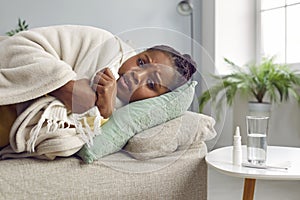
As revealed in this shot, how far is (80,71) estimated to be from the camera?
50.4 inches

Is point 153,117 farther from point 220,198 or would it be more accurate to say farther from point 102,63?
point 220,198

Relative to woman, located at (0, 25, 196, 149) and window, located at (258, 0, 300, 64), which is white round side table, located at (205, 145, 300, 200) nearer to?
woman, located at (0, 25, 196, 149)

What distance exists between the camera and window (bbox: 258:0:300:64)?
2879 millimetres

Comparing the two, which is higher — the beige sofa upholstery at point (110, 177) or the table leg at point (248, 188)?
the beige sofa upholstery at point (110, 177)

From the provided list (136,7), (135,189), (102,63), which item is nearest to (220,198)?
(135,189)

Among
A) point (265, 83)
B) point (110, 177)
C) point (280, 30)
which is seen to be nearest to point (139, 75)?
point (110, 177)

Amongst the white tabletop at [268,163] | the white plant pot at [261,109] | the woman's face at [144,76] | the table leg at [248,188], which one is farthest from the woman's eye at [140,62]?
the white plant pot at [261,109]

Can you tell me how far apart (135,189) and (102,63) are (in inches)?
16.0

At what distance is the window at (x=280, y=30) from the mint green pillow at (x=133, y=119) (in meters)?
1.68

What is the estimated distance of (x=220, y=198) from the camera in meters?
2.14

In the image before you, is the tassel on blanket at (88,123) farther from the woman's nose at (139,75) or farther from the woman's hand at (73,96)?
the woman's nose at (139,75)

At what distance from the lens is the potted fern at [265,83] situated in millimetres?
2569

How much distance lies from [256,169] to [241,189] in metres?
1.14

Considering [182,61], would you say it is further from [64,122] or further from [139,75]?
[64,122]
